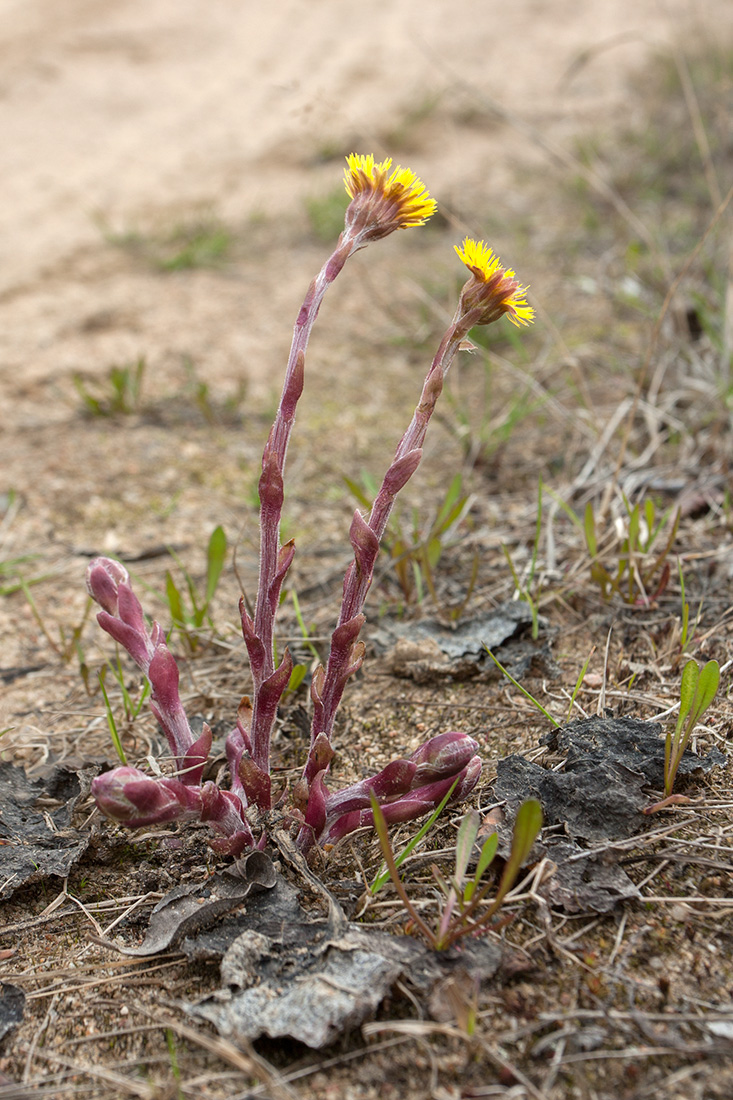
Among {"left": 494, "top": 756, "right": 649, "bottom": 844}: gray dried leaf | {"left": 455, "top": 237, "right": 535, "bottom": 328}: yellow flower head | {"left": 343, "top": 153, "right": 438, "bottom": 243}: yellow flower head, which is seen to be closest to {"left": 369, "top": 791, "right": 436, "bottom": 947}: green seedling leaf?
{"left": 494, "top": 756, "right": 649, "bottom": 844}: gray dried leaf

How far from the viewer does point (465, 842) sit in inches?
A: 52.4

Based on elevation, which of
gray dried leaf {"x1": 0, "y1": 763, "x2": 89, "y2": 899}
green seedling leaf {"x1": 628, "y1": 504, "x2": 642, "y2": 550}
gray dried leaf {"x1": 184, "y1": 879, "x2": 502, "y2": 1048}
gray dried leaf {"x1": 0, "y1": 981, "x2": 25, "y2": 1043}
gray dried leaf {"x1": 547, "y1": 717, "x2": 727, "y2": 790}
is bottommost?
gray dried leaf {"x1": 0, "y1": 981, "x2": 25, "y2": 1043}

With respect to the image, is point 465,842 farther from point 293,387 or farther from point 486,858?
point 293,387

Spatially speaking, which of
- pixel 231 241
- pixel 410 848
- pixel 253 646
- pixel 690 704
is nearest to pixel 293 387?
pixel 253 646

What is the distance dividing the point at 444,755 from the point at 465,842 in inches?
5.6

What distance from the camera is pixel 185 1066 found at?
3.84 ft

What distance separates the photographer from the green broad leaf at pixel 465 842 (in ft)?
4.25

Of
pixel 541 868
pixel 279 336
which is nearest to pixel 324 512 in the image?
pixel 279 336

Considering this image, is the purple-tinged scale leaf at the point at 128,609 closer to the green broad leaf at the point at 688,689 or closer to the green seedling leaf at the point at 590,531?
the green broad leaf at the point at 688,689

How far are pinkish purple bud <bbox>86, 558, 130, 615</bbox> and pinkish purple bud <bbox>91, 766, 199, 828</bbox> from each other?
1.20ft

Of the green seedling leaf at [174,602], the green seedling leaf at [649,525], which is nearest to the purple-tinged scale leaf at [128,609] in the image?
the green seedling leaf at [174,602]

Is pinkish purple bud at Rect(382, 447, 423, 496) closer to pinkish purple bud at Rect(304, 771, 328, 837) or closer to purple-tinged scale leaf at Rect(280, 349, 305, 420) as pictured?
purple-tinged scale leaf at Rect(280, 349, 305, 420)

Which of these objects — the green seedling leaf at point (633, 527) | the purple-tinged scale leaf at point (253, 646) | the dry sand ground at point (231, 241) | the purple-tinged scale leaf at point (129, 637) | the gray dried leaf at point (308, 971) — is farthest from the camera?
the dry sand ground at point (231, 241)

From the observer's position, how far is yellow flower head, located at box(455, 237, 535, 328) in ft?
4.36
